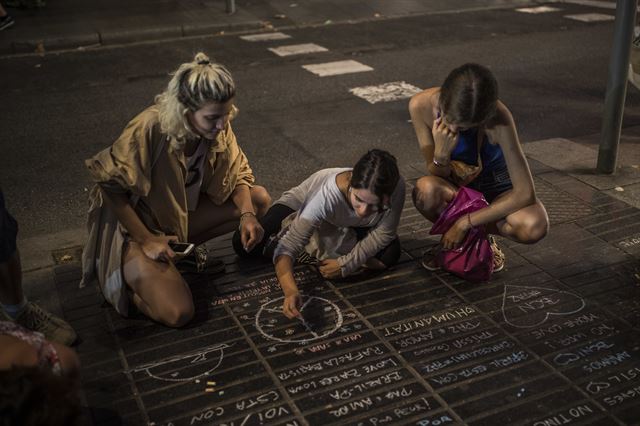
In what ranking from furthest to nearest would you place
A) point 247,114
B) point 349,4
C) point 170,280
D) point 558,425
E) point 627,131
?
point 349,4 → point 247,114 → point 627,131 → point 170,280 → point 558,425

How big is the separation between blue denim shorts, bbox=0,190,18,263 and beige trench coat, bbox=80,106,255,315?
0.42 m

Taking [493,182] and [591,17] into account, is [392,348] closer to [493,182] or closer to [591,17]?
[493,182]

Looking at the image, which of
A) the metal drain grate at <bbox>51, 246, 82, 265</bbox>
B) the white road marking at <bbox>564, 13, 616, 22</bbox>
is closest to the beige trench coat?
the metal drain grate at <bbox>51, 246, 82, 265</bbox>

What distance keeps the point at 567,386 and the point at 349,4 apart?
444 inches

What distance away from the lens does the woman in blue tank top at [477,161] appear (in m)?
3.68

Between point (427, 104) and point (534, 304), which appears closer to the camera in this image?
point (534, 304)

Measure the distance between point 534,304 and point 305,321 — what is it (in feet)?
3.86

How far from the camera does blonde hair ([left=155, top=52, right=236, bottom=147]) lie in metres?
3.51

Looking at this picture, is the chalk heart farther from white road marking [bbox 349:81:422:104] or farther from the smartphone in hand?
white road marking [bbox 349:81:422:104]

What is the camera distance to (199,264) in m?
4.16

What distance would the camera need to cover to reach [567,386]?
3191mm

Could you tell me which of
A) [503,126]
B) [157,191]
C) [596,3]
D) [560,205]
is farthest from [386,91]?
[596,3]

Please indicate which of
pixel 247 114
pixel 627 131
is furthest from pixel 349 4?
pixel 627 131

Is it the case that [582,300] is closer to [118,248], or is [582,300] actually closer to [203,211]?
[203,211]
